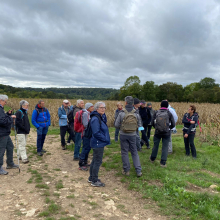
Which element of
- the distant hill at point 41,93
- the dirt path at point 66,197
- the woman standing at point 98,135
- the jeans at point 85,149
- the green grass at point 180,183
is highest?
the distant hill at point 41,93

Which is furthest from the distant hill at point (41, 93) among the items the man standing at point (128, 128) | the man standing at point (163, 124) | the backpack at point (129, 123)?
the backpack at point (129, 123)

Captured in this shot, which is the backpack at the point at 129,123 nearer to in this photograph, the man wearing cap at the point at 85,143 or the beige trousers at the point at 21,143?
the man wearing cap at the point at 85,143

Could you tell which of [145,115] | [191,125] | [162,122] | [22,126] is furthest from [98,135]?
[145,115]

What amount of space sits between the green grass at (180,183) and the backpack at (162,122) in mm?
1221

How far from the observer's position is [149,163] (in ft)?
18.0

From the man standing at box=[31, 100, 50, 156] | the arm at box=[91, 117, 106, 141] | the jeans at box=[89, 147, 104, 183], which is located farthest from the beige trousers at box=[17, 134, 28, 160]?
the arm at box=[91, 117, 106, 141]

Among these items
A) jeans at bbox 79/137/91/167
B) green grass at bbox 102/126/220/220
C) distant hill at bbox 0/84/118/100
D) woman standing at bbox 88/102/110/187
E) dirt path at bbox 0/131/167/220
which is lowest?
dirt path at bbox 0/131/167/220

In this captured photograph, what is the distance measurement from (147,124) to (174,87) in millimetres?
63332

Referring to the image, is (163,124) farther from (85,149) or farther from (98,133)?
(85,149)

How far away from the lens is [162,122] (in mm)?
4969

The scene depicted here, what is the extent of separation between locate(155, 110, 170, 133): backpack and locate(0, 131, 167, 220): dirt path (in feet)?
6.31

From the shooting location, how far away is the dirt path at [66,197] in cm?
304

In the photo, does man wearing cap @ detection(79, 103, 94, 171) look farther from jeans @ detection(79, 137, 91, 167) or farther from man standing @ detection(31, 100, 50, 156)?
man standing @ detection(31, 100, 50, 156)

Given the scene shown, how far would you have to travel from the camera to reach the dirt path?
3045 millimetres
